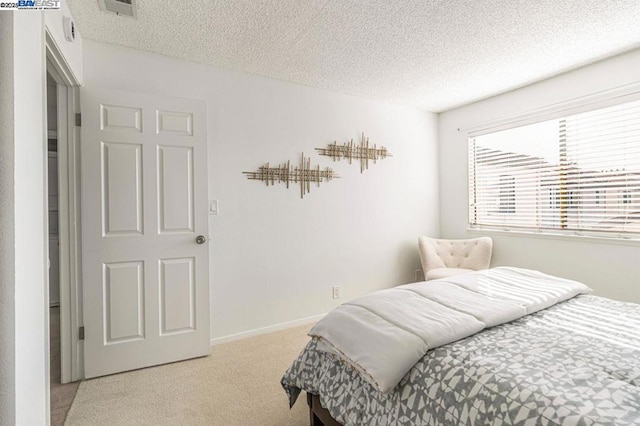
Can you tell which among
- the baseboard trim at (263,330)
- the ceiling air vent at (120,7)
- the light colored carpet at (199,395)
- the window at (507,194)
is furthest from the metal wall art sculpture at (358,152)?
the light colored carpet at (199,395)

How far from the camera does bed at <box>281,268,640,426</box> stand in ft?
2.96

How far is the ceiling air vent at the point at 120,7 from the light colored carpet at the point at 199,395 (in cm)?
240

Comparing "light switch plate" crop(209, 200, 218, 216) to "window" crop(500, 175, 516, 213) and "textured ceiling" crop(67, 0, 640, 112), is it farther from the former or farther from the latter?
"window" crop(500, 175, 516, 213)

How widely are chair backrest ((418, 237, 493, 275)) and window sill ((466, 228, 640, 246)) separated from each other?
0.18m

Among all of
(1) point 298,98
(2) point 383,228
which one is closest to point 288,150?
(1) point 298,98

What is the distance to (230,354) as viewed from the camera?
8.39 ft

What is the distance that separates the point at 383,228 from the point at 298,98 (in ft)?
5.60

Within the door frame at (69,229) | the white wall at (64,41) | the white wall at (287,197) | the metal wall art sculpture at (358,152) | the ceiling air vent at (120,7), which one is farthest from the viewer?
the metal wall art sculpture at (358,152)

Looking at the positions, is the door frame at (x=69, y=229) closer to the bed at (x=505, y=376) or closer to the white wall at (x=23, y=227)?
the white wall at (x=23, y=227)

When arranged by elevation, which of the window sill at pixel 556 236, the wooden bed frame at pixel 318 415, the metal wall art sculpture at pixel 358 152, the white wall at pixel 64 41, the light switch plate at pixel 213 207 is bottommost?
the wooden bed frame at pixel 318 415

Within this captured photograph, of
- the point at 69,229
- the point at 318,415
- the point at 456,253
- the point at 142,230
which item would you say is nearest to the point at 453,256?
the point at 456,253

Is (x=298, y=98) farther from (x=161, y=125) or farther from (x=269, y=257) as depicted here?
(x=269, y=257)

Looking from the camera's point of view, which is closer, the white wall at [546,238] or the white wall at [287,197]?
the white wall at [546,238]

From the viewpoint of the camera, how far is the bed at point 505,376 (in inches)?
35.5
